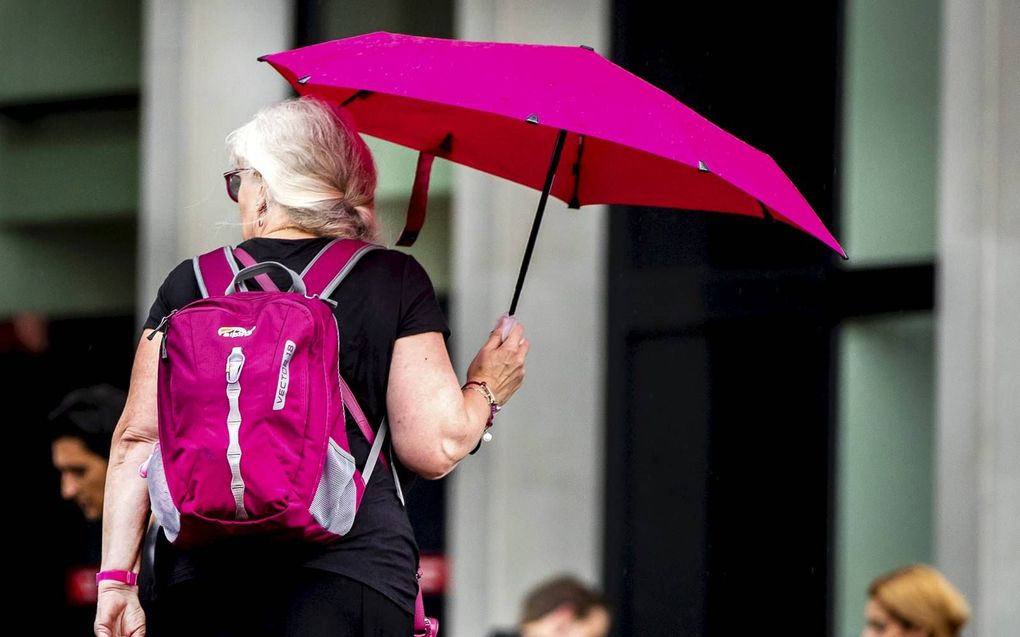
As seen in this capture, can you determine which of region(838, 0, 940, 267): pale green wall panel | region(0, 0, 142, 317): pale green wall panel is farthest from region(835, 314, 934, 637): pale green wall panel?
region(0, 0, 142, 317): pale green wall panel

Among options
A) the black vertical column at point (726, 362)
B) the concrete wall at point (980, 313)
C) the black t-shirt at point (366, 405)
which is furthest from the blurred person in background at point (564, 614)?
the black t-shirt at point (366, 405)

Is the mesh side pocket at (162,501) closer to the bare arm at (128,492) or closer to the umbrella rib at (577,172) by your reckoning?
the bare arm at (128,492)

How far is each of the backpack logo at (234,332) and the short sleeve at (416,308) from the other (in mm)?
301

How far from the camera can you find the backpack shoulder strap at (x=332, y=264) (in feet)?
9.62

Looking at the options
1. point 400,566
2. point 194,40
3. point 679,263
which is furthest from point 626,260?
point 400,566

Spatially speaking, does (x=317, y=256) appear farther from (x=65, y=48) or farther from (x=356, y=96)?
(x=65, y=48)

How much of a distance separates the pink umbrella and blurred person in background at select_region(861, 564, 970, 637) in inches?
88.7

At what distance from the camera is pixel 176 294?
302 centimetres

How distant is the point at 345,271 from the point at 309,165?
232 millimetres

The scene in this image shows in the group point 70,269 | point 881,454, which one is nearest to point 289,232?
point 881,454

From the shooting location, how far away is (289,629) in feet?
9.33

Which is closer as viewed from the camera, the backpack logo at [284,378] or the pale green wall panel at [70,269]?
the backpack logo at [284,378]

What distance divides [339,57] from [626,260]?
4.15 metres

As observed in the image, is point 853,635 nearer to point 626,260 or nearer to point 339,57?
point 626,260
